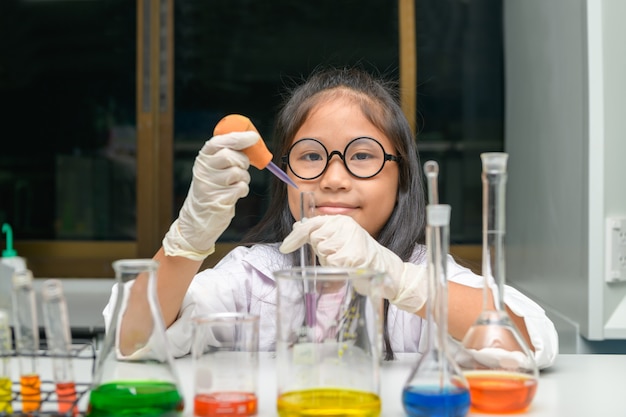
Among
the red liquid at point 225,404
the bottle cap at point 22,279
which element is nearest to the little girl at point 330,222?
the red liquid at point 225,404

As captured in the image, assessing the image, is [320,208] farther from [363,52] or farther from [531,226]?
[363,52]

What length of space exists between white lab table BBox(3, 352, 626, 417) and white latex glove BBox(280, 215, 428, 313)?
116 millimetres

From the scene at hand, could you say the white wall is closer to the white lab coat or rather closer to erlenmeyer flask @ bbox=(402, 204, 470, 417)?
the white lab coat

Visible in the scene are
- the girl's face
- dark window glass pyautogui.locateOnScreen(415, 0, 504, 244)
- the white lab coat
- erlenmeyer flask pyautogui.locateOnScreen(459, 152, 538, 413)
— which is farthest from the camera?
dark window glass pyautogui.locateOnScreen(415, 0, 504, 244)

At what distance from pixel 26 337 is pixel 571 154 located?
1618 millimetres

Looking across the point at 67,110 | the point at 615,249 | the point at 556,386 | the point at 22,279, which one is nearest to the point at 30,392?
the point at 22,279

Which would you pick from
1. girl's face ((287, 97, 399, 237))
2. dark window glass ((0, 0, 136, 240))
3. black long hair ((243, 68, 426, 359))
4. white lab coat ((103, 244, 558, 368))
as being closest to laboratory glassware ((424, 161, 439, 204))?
white lab coat ((103, 244, 558, 368))

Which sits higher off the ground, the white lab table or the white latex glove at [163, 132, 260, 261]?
the white latex glove at [163, 132, 260, 261]

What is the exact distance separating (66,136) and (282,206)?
8.32 ft

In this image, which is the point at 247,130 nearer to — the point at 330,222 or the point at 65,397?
the point at 330,222

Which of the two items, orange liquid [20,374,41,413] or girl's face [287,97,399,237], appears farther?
girl's face [287,97,399,237]

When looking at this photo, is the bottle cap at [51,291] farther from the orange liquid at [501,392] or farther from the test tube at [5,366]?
the orange liquid at [501,392]

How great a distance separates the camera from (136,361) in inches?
31.7

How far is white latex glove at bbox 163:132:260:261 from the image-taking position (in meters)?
1.15
